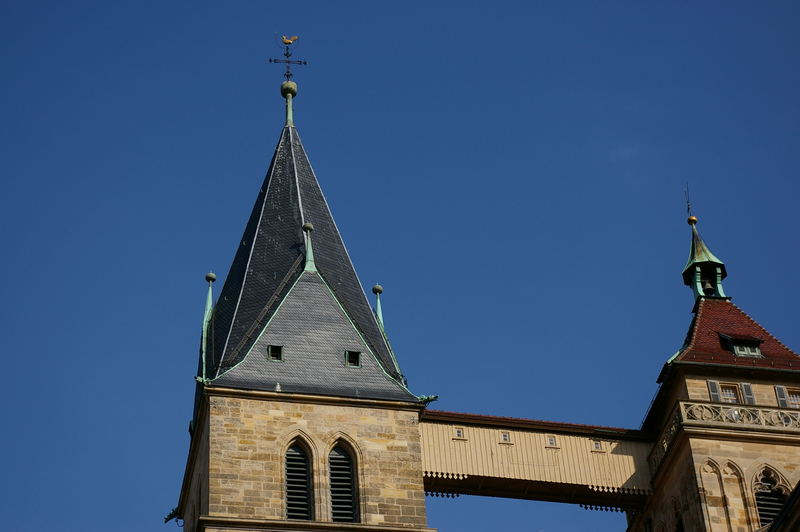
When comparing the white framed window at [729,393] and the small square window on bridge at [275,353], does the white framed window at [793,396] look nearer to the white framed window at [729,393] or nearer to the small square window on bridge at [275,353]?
the white framed window at [729,393]

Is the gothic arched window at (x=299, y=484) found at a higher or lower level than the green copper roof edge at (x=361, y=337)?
lower

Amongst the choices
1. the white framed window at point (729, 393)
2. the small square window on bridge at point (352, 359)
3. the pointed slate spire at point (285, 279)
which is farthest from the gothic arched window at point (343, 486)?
the white framed window at point (729, 393)

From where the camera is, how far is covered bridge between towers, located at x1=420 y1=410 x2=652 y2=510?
126 ft

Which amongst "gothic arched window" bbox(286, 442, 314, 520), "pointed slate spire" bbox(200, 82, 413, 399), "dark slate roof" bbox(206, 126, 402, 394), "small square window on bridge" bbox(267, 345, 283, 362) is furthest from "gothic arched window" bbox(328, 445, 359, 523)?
"dark slate roof" bbox(206, 126, 402, 394)

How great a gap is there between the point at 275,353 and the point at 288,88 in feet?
34.9

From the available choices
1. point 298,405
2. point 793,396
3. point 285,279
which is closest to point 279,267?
point 285,279

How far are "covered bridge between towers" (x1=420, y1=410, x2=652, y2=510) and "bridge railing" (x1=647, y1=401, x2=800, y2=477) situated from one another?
43.9 inches

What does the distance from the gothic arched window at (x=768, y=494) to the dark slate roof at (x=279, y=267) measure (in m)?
7.31

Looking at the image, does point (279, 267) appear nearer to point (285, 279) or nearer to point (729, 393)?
point (285, 279)

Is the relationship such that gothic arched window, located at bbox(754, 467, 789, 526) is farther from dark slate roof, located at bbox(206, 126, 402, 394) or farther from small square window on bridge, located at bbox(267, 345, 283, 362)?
small square window on bridge, located at bbox(267, 345, 283, 362)

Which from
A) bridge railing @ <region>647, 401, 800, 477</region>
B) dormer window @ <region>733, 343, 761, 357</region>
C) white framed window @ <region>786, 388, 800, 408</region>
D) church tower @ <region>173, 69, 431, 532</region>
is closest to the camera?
church tower @ <region>173, 69, 431, 532</region>

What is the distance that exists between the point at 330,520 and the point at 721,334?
9464mm

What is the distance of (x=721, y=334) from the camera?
132ft

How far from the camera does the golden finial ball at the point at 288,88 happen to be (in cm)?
4741
